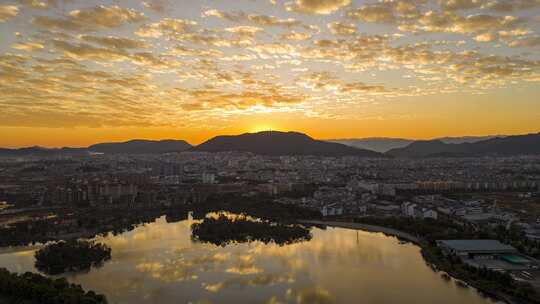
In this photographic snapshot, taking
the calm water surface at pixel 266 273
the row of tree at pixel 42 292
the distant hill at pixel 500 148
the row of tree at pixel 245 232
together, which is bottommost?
the calm water surface at pixel 266 273

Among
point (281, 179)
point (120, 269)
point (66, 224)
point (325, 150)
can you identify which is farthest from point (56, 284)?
point (325, 150)

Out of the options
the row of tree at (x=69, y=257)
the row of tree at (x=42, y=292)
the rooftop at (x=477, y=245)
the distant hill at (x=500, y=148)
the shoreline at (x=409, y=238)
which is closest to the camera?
the row of tree at (x=42, y=292)

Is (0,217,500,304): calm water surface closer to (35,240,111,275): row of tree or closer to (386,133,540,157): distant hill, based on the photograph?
(35,240,111,275): row of tree

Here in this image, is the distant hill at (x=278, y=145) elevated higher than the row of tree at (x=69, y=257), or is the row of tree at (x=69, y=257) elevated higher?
the distant hill at (x=278, y=145)

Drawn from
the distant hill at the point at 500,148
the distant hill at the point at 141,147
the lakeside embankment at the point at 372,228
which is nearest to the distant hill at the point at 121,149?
the distant hill at the point at 141,147

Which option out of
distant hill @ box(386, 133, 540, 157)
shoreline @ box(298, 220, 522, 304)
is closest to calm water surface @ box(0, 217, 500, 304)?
shoreline @ box(298, 220, 522, 304)

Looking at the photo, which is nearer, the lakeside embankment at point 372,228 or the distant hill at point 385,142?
the lakeside embankment at point 372,228

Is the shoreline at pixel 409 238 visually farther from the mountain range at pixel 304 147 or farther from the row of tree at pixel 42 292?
the mountain range at pixel 304 147
